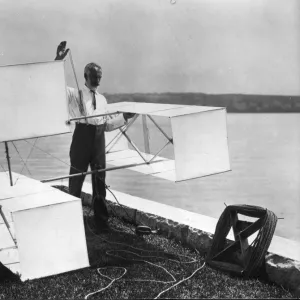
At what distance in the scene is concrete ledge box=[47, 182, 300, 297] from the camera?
15.9ft

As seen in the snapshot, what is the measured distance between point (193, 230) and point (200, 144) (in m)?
0.93

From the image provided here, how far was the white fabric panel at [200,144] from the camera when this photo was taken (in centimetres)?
538

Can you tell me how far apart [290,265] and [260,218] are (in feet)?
1.58

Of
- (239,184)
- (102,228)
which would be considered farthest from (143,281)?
(239,184)

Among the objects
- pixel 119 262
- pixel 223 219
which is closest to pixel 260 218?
pixel 223 219

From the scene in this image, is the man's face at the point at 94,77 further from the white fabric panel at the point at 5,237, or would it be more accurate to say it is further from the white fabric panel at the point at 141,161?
the white fabric panel at the point at 5,237

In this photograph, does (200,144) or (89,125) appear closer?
(200,144)

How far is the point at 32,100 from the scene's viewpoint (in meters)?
5.04

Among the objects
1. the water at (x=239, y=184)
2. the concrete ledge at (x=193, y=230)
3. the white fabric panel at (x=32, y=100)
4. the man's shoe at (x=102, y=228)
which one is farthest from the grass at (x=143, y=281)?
the water at (x=239, y=184)

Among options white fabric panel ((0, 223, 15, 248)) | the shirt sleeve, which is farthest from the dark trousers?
white fabric panel ((0, 223, 15, 248))

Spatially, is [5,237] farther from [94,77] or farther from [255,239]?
[94,77]

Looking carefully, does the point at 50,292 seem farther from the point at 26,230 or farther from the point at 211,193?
the point at 211,193

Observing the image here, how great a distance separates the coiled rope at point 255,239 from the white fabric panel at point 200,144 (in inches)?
17.5

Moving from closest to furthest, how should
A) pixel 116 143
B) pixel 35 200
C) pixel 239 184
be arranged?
pixel 35 200 < pixel 116 143 < pixel 239 184
